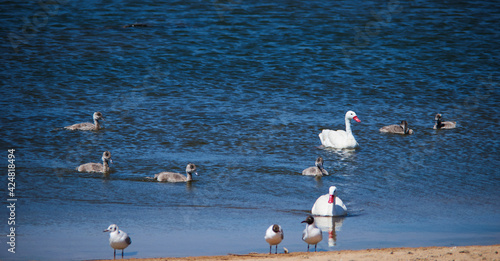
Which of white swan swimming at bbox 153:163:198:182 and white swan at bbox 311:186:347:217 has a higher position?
white swan swimming at bbox 153:163:198:182

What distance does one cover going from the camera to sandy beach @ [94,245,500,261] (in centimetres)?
934

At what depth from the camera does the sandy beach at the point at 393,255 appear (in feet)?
30.6

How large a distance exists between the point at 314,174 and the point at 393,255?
562 centimetres

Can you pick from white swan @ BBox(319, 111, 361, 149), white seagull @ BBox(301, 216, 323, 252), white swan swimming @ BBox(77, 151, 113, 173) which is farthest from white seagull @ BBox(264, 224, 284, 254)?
white swan @ BBox(319, 111, 361, 149)

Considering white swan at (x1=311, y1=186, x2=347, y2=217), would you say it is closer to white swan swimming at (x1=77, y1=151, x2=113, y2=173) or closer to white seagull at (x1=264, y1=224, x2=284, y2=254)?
white seagull at (x1=264, y1=224, x2=284, y2=254)

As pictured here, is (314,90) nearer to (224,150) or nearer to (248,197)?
(224,150)

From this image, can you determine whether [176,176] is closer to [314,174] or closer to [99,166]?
[99,166]

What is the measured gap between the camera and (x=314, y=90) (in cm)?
2309

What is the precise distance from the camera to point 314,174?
15.0m

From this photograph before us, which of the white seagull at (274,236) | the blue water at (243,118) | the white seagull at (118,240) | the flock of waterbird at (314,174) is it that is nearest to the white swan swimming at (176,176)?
the flock of waterbird at (314,174)

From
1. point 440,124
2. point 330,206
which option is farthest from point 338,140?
point 330,206

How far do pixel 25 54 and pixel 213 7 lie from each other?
9602 millimetres

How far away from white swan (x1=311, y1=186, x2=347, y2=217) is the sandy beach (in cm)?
222

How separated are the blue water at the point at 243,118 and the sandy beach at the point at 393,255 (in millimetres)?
558
